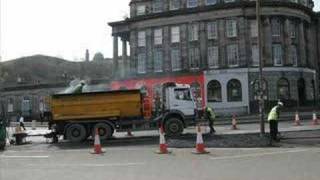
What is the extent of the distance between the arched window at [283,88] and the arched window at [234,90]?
15.1 ft

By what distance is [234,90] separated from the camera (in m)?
66.9

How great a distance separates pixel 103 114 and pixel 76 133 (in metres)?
1.66

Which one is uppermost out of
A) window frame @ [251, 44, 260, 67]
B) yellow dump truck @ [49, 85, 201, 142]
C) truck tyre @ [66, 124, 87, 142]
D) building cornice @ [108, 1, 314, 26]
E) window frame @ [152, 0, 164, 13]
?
window frame @ [152, 0, 164, 13]

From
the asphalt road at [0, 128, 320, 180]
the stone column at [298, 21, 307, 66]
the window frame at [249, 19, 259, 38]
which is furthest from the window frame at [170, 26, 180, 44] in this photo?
the asphalt road at [0, 128, 320, 180]

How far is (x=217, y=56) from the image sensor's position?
227ft

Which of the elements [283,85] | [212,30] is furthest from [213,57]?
[283,85]

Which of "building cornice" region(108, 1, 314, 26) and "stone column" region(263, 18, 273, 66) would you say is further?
"stone column" region(263, 18, 273, 66)

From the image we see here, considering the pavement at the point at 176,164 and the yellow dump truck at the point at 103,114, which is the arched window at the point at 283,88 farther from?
the pavement at the point at 176,164

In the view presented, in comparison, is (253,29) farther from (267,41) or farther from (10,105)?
(10,105)

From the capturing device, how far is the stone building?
67000 millimetres

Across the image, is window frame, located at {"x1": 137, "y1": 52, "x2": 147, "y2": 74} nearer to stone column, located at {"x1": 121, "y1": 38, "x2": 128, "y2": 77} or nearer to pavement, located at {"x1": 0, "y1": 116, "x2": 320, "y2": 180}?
stone column, located at {"x1": 121, "y1": 38, "x2": 128, "y2": 77}

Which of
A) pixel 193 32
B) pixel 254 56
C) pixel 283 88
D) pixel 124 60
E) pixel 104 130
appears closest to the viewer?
pixel 104 130

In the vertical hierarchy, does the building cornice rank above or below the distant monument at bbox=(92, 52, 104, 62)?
below

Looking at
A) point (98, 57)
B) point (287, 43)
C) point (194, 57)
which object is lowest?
point (194, 57)
